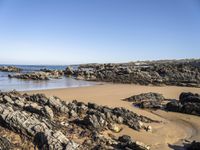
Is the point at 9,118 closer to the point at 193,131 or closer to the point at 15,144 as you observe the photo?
the point at 15,144

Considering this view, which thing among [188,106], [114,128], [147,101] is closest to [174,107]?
[188,106]

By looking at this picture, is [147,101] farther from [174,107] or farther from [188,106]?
[188,106]

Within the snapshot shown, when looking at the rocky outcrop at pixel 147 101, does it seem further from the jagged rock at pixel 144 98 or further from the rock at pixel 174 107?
the rock at pixel 174 107

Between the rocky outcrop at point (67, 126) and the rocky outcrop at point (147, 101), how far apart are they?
2976 millimetres

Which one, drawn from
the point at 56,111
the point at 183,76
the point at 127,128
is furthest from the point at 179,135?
the point at 183,76

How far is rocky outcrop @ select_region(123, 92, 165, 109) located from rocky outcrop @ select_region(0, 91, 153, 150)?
298 centimetres

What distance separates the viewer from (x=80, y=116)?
11.8 metres

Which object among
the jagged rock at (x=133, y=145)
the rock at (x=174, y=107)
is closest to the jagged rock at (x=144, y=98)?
the rock at (x=174, y=107)

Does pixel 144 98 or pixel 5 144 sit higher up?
pixel 5 144

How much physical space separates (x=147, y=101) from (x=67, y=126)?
732cm

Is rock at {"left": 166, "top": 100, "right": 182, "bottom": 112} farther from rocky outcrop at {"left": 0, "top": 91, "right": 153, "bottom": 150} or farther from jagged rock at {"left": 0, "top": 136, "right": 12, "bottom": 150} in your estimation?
jagged rock at {"left": 0, "top": 136, "right": 12, "bottom": 150}

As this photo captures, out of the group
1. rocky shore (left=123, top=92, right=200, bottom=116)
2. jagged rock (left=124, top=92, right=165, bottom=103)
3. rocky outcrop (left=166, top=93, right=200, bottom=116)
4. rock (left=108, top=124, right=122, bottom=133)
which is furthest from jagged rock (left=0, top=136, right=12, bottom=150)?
jagged rock (left=124, top=92, right=165, bottom=103)

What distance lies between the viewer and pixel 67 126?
10.2 m

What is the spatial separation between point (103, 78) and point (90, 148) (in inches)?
1150
